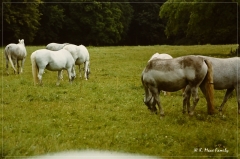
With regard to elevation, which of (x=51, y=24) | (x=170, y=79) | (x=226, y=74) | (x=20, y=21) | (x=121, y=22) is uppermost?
(x=20, y=21)

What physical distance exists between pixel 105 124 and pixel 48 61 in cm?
572

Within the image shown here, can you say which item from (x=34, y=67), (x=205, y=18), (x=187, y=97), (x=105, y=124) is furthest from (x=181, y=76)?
(x=205, y=18)

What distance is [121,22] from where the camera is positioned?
3697cm

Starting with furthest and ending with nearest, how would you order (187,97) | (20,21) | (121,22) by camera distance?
(20,21) → (121,22) → (187,97)

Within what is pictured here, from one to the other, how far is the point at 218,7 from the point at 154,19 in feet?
22.8

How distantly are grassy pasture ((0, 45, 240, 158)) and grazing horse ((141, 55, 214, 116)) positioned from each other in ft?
2.44

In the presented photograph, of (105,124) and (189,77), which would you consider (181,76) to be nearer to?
(189,77)

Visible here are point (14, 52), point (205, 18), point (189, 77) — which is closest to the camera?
point (189, 77)

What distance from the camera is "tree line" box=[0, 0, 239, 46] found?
2698 centimetres

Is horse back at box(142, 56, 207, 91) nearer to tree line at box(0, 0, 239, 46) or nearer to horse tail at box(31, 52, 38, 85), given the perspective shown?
horse tail at box(31, 52, 38, 85)

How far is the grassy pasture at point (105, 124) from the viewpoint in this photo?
256 inches

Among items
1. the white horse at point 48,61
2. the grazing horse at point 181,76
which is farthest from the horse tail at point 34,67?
the grazing horse at point 181,76

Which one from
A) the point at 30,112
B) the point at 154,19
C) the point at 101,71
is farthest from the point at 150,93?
the point at 154,19

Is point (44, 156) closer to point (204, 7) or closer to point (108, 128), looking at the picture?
point (108, 128)
